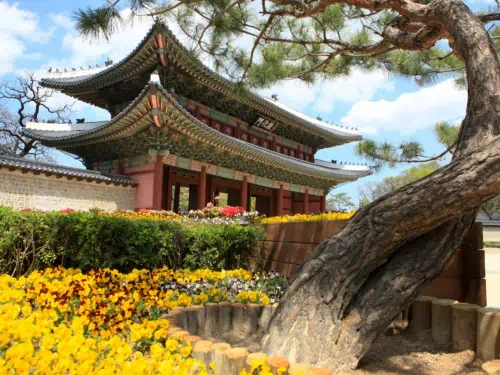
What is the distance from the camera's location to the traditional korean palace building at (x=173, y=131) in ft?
38.7

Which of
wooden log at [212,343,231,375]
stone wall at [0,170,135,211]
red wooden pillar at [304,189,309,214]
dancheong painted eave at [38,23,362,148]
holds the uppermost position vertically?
dancheong painted eave at [38,23,362,148]

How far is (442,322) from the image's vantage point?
3.33 m

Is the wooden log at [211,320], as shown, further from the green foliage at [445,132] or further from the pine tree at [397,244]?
the green foliage at [445,132]

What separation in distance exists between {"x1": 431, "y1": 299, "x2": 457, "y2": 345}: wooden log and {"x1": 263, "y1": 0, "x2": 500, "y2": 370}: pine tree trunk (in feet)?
1.62

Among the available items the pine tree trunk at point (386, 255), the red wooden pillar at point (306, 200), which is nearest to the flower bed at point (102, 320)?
the pine tree trunk at point (386, 255)

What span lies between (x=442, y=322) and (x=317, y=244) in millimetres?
2532

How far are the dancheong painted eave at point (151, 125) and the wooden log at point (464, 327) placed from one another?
889 cm

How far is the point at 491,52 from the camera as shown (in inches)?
127

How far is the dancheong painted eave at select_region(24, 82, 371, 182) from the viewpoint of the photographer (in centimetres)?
1080

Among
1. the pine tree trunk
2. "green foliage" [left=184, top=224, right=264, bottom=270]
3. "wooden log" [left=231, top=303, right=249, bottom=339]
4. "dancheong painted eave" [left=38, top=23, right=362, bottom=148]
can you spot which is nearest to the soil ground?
the pine tree trunk

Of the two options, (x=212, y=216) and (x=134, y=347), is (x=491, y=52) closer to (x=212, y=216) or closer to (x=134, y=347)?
(x=134, y=347)

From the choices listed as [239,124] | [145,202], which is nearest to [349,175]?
[239,124]

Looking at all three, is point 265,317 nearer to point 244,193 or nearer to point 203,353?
point 203,353

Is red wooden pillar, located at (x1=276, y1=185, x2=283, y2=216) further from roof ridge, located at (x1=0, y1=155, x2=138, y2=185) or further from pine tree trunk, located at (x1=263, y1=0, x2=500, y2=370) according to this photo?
pine tree trunk, located at (x1=263, y1=0, x2=500, y2=370)
